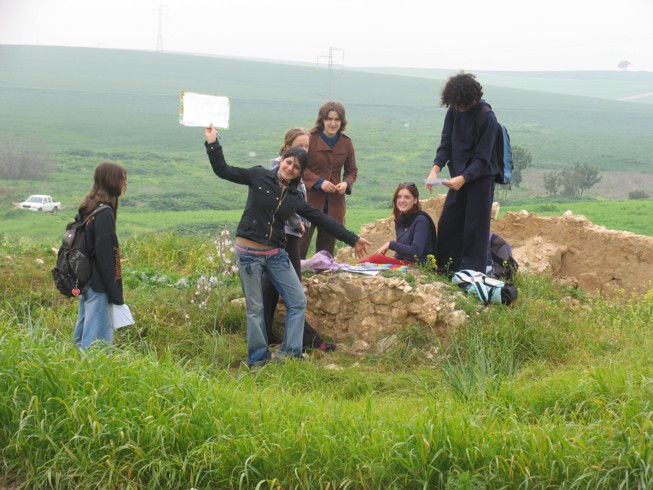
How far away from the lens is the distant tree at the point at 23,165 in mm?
31886

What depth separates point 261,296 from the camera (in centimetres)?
601

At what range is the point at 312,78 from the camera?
82625 millimetres

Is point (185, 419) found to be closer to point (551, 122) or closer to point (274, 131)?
point (274, 131)

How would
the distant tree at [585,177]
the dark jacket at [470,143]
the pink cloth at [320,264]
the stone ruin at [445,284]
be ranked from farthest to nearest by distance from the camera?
the distant tree at [585,177] < the pink cloth at [320,264] < the dark jacket at [470,143] < the stone ruin at [445,284]

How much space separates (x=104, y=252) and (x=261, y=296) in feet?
4.29

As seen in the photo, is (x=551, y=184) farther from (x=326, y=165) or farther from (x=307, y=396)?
(x=307, y=396)

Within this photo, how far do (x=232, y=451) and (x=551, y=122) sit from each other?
65338 mm

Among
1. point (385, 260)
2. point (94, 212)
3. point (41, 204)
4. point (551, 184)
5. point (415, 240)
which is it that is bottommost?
point (41, 204)

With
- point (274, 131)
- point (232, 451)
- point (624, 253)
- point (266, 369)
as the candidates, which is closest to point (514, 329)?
point (266, 369)

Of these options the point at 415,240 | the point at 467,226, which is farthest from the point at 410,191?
the point at 467,226

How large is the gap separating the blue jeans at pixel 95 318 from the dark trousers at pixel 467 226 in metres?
3.14

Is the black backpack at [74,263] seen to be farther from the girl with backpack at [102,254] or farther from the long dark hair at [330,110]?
the long dark hair at [330,110]

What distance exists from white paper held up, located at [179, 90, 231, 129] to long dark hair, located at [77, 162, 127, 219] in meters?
0.71

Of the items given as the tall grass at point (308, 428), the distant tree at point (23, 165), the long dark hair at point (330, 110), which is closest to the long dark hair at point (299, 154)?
the tall grass at point (308, 428)
